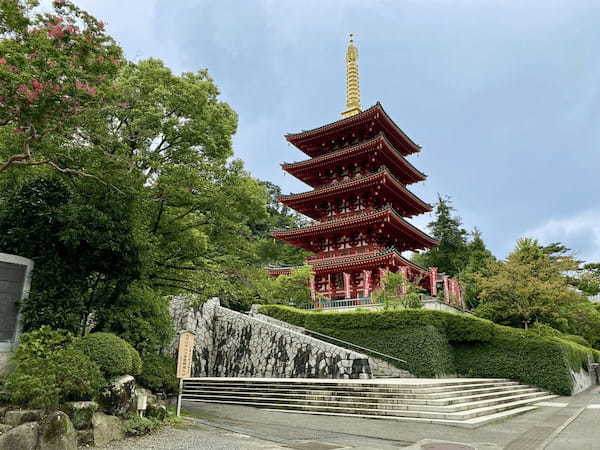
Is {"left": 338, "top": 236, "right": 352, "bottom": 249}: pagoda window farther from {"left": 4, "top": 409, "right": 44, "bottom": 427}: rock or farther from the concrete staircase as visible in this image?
{"left": 4, "top": 409, "right": 44, "bottom": 427}: rock

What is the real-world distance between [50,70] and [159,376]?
22.5 feet

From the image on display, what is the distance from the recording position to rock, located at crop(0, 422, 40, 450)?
532 centimetres

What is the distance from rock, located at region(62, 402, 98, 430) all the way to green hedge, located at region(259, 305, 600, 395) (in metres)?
12.8

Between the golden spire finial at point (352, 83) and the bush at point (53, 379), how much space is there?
2910cm

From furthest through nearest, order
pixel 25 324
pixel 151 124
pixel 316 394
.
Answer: pixel 316 394 < pixel 151 124 < pixel 25 324

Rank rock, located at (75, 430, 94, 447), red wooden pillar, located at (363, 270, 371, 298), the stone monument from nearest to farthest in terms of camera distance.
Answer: rock, located at (75, 430, 94, 447) < the stone monument < red wooden pillar, located at (363, 270, 371, 298)

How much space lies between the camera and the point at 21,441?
17.7 ft

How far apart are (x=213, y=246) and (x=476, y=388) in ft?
32.0

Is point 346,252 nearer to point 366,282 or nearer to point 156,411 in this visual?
point 366,282

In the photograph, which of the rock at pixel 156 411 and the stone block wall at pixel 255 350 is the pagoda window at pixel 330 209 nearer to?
the stone block wall at pixel 255 350

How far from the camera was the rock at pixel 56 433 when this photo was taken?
5469 mm

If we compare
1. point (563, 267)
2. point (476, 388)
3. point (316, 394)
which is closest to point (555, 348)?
point (476, 388)

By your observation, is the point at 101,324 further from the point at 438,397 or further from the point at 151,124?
the point at 438,397

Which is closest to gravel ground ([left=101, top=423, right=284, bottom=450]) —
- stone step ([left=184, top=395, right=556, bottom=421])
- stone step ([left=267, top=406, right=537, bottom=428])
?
stone step ([left=267, top=406, right=537, bottom=428])
